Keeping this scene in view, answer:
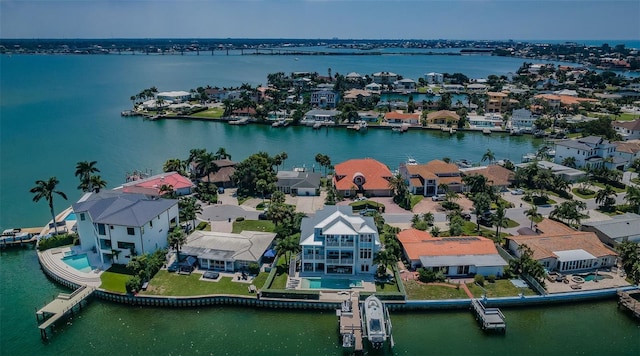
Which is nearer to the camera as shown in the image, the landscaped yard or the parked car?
the landscaped yard

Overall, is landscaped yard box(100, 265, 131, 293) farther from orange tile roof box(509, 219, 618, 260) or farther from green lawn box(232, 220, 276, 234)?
orange tile roof box(509, 219, 618, 260)

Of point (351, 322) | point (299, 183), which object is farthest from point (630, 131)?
point (351, 322)

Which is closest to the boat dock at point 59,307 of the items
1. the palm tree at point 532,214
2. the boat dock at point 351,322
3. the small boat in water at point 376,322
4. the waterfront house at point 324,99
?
the boat dock at point 351,322

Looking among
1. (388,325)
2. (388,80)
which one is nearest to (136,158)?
(388,325)

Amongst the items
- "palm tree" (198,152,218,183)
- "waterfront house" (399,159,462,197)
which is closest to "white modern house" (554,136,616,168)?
"waterfront house" (399,159,462,197)

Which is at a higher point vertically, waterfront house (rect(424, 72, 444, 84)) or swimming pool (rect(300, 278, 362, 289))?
waterfront house (rect(424, 72, 444, 84))

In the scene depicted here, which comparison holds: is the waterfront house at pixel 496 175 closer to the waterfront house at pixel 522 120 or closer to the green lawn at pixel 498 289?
the green lawn at pixel 498 289
